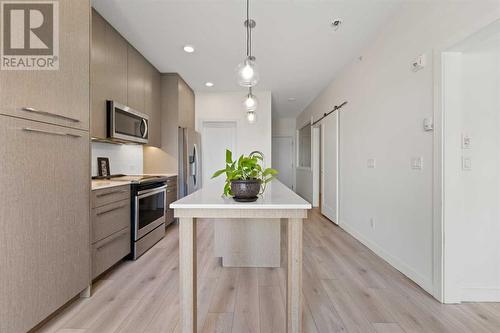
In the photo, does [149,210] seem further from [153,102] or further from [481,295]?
[481,295]

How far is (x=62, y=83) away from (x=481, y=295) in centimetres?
344

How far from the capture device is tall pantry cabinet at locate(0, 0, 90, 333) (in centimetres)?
122

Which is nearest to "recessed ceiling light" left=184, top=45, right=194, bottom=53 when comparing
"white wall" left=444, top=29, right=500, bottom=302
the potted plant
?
the potted plant

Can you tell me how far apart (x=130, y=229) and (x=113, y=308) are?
36.9 inches

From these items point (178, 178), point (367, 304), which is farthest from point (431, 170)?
point (178, 178)

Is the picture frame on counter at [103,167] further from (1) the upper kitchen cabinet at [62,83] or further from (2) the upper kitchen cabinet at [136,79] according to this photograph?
(1) the upper kitchen cabinet at [62,83]

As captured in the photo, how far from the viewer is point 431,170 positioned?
72.1 inches

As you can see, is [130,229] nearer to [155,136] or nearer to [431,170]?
[155,136]

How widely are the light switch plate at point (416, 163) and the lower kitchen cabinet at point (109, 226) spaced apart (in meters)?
2.78

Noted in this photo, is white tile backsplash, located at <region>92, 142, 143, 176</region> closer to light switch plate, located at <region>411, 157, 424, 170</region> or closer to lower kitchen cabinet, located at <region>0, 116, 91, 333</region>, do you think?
lower kitchen cabinet, located at <region>0, 116, 91, 333</region>

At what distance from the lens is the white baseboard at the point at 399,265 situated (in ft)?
6.11

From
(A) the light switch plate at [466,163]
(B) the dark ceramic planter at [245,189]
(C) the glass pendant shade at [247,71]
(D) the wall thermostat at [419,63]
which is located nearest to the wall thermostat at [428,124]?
(A) the light switch plate at [466,163]

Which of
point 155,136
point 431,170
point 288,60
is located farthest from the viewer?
point 155,136

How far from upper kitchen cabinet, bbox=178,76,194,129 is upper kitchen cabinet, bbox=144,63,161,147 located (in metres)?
0.34
